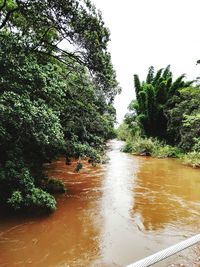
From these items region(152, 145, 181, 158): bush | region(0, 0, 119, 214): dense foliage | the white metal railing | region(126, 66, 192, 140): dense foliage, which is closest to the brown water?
region(0, 0, 119, 214): dense foliage

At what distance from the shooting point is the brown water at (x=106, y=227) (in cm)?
425

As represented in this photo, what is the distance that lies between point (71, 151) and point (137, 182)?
3.93 metres

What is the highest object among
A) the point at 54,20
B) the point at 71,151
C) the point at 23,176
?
the point at 54,20

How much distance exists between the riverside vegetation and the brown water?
7281 millimetres

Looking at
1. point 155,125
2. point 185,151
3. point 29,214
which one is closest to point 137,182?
point 29,214

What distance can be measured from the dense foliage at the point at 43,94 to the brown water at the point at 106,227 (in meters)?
0.66

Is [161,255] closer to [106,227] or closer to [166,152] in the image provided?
[106,227]

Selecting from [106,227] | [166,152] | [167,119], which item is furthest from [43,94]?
[167,119]

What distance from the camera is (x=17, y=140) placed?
20.2 feet

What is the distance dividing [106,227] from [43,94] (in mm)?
3231

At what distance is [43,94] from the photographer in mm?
6145

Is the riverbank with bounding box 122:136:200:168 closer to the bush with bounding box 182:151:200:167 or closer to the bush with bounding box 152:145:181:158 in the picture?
the bush with bounding box 152:145:181:158

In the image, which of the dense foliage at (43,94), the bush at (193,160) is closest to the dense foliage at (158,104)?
the bush at (193,160)

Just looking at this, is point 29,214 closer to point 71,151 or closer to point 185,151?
point 71,151
